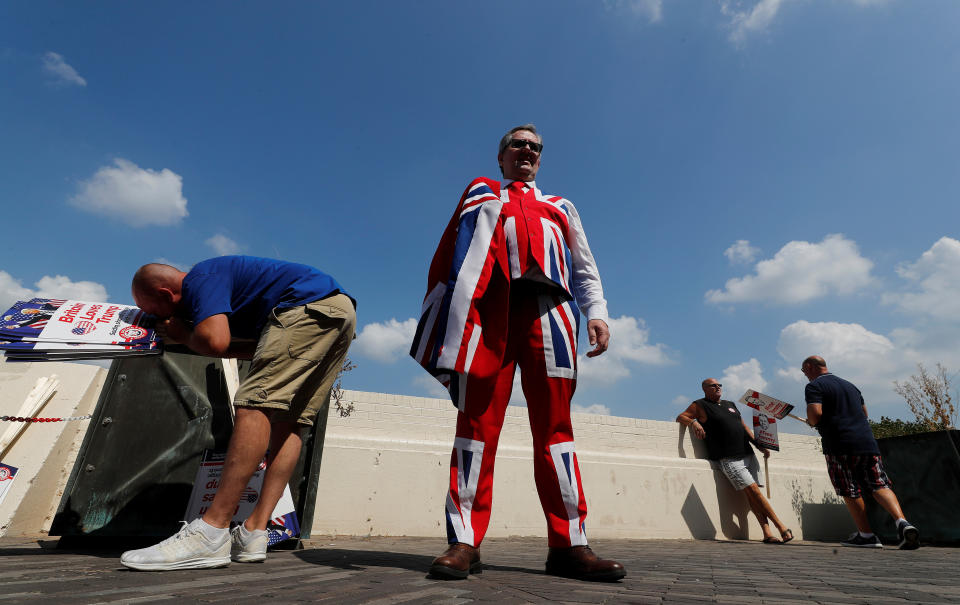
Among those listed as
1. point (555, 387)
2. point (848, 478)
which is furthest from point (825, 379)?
point (555, 387)

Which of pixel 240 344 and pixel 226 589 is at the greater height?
pixel 240 344

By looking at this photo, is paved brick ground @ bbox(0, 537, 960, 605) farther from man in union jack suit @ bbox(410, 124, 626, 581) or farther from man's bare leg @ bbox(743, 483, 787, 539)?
man's bare leg @ bbox(743, 483, 787, 539)

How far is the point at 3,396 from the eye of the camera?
131 inches

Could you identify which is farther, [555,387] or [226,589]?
[555,387]

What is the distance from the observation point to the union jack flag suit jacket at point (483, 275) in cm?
185

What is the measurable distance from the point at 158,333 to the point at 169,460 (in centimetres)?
91

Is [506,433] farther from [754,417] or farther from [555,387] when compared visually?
[754,417]

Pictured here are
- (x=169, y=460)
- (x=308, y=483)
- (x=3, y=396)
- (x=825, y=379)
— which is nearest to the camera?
(x=169, y=460)

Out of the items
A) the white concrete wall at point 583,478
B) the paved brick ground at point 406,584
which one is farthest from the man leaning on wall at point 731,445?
the paved brick ground at point 406,584

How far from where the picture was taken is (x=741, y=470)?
5.23 metres

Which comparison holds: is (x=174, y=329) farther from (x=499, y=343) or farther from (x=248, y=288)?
(x=499, y=343)

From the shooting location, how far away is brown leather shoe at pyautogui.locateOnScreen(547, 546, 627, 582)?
5.33ft

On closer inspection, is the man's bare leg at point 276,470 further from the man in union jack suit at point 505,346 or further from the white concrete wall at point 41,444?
the white concrete wall at point 41,444

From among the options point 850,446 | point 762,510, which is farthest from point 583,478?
point 850,446
